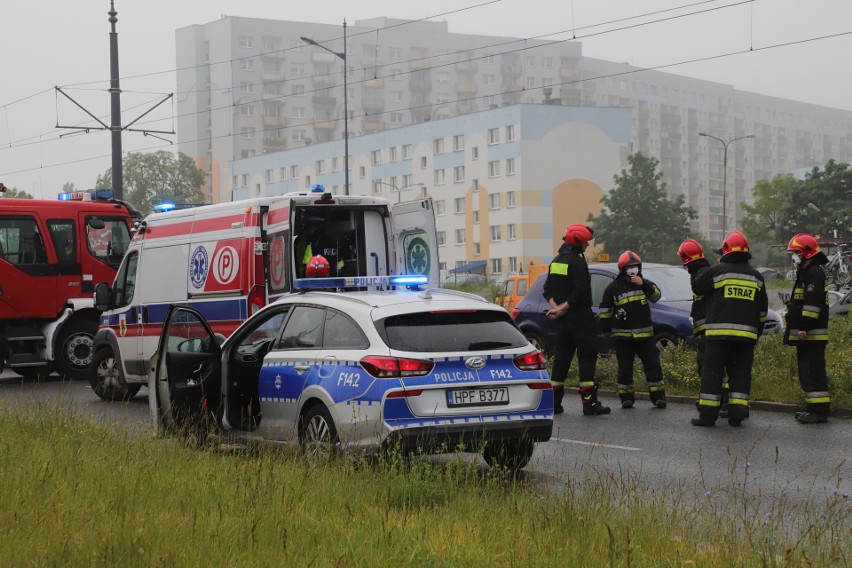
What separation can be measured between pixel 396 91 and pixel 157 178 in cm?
2670

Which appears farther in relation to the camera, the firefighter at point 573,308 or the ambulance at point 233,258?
the ambulance at point 233,258

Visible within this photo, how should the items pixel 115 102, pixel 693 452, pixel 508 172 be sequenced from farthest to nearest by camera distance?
pixel 508 172
pixel 115 102
pixel 693 452

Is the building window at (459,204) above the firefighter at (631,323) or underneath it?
above

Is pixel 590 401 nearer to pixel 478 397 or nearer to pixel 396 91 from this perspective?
pixel 478 397

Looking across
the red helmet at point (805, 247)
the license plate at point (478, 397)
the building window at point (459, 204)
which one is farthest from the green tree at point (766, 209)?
the license plate at point (478, 397)

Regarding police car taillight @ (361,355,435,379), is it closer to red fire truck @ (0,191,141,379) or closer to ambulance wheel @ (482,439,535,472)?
ambulance wheel @ (482,439,535,472)

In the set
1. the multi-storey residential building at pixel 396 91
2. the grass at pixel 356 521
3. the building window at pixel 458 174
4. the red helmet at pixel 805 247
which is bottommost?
the grass at pixel 356 521

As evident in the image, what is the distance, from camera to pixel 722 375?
1148cm

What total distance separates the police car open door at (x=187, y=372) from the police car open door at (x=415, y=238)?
4.92 meters

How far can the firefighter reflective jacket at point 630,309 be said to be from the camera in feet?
43.4

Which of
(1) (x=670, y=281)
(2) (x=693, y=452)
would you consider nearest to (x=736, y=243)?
(2) (x=693, y=452)

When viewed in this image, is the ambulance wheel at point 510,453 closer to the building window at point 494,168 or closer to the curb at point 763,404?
the curb at point 763,404

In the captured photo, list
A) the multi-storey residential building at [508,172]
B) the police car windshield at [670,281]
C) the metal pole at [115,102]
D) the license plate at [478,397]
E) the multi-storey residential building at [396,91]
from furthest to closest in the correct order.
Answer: the multi-storey residential building at [396,91]
the multi-storey residential building at [508,172]
the metal pole at [115,102]
the police car windshield at [670,281]
the license plate at [478,397]

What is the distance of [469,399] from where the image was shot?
322 inches
